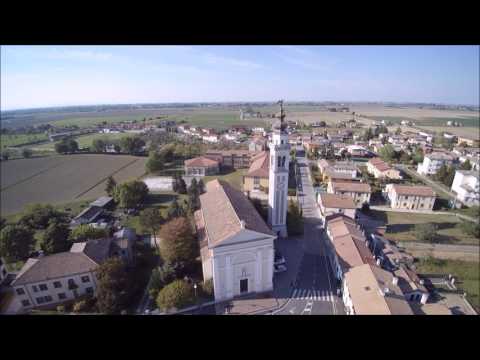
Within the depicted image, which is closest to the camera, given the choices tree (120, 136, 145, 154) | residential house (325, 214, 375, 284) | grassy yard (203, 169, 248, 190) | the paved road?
the paved road

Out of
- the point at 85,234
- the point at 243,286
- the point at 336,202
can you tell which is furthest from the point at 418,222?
the point at 85,234

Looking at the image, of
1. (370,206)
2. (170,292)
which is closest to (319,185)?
(370,206)

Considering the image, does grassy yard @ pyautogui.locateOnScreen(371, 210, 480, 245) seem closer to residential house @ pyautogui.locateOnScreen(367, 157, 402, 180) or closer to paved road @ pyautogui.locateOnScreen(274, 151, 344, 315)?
paved road @ pyautogui.locateOnScreen(274, 151, 344, 315)

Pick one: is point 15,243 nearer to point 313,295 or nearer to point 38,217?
point 38,217

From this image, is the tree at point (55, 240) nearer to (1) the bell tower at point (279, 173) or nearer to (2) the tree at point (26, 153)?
(1) the bell tower at point (279, 173)

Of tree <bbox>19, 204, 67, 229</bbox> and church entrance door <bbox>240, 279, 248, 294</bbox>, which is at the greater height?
tree <bbox>19, 204, 67, 229</bbox>

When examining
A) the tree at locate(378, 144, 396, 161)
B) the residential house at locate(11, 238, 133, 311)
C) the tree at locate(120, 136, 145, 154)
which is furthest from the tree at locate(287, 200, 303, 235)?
the tree at locate(120, 136, 145, 154)

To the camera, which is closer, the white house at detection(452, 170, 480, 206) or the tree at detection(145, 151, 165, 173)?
the white house at detection(452, 170, 480, 206)

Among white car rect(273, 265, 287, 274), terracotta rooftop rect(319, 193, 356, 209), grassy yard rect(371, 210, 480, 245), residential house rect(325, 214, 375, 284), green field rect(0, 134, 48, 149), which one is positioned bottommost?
grassy yard rect(371, 210, 480, 245)
